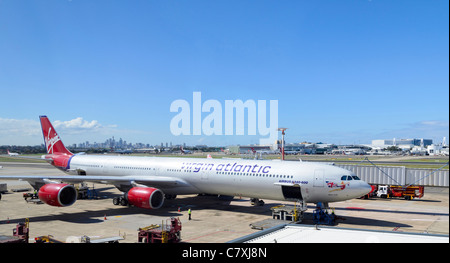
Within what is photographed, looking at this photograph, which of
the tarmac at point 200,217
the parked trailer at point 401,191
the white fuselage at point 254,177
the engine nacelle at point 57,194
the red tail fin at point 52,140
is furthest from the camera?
the red tail fin at point 52,140

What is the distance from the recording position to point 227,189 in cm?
3111

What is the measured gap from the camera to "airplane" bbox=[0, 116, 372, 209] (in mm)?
27609

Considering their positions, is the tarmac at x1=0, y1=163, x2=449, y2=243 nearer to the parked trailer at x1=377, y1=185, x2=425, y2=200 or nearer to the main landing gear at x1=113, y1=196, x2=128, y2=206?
the main landing gear at x1=113, y1=196, x2=128, y2=206

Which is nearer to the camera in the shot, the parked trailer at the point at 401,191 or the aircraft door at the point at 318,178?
the aircraft door at the point at 318,178

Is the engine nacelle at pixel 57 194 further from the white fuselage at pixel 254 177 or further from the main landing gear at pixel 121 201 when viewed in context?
the white fuselage at pixel 254 177

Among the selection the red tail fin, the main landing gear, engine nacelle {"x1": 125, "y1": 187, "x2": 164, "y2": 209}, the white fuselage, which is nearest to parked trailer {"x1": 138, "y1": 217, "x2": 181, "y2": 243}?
engine nacelle {"x1": 125, "y1": 187, "x2": 164, "y2": 209}

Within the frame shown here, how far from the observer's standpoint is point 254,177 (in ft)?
97.1

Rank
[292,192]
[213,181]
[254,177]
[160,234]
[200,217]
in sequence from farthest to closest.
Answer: [213,181], [254,177], [200,217], [292,192], [160,234]

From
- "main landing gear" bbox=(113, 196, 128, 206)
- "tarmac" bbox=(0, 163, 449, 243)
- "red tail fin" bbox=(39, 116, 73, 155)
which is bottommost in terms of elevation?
"tarmac" bbox=(0, 163, 449, 243)

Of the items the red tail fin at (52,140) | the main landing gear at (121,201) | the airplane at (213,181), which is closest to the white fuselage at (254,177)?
the airplane at (213,181)

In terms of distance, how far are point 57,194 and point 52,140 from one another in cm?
1994

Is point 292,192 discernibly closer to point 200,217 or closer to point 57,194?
point 200,217

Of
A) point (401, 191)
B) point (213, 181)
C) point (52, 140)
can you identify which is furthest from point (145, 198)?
point (401, 191)

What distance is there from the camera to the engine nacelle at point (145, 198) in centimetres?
2922
